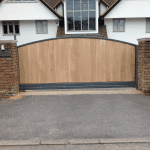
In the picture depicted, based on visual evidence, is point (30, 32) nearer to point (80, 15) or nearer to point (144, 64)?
point (80, 15)

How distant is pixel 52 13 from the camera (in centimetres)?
1745

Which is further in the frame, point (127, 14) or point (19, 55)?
point (127, 14)

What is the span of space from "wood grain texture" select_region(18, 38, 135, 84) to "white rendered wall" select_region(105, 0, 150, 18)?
11.2 m

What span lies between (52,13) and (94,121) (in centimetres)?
1508

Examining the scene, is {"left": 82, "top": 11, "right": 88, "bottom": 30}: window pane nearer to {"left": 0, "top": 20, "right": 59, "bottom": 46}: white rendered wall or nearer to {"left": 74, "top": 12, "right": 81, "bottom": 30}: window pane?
{"left": 74, "top": 12, "right": 81, "bottom": 30}: window pane

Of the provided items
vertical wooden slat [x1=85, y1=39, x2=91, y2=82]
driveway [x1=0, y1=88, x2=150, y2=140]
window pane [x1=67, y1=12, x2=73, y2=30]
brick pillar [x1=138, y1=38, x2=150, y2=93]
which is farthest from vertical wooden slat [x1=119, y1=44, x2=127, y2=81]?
window pane [x1=67, y1=12, x2=73, y2=30]

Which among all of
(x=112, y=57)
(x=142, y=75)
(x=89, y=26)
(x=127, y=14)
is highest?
(x=127, y=14)

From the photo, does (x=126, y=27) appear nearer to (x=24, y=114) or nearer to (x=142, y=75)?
(x=142, y=75)

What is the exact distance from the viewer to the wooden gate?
7.38 meters

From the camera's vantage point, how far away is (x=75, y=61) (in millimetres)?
7430

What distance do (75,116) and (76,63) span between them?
3091 mm

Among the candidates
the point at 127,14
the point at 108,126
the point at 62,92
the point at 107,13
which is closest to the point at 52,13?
the point at 107,13

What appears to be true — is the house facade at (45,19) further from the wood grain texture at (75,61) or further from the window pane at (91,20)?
the wood grain texture at (75,61)

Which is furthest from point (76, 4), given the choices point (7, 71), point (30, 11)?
point (7, 71)
